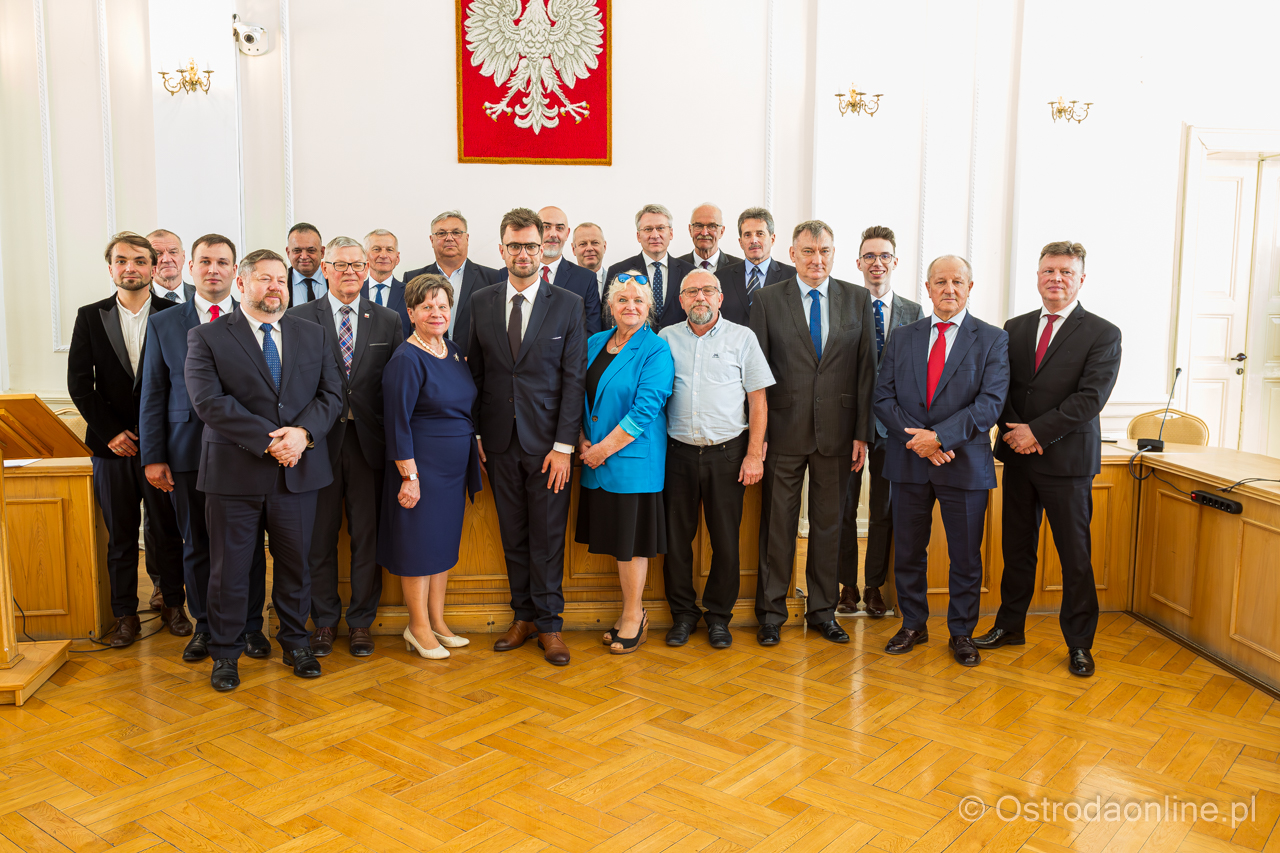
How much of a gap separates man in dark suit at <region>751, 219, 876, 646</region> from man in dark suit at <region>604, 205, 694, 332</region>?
0.71 metres

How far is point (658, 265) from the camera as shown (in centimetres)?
465

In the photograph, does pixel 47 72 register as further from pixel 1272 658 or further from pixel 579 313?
pixel 1272 658

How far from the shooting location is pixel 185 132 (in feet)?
18.3

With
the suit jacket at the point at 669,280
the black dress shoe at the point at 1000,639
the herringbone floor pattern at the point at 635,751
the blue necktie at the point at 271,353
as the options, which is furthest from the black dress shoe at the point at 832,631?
the blue necktie at the point at 271,353

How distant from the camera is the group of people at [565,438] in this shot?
3521 millimetres

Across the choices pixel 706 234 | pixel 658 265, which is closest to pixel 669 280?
pixel 658 265

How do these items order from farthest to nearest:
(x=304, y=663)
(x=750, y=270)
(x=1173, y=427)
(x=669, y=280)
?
(x=1173, y=427) → (x=669, y=280) → (x=750, y=270) → (x=304, y=663)

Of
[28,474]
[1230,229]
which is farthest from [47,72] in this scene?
[1230,229]

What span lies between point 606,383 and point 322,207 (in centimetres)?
317

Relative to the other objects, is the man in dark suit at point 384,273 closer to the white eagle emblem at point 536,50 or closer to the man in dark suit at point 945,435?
the white eagle emblem at point 536,50

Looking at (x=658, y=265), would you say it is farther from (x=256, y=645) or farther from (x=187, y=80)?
(x=187, y=80)

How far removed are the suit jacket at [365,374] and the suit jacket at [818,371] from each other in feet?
5.45

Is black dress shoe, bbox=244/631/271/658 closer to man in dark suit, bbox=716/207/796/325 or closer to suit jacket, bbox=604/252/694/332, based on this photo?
suit jacket, bbox=604/252/694/332

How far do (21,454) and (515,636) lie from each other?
7.02ft
